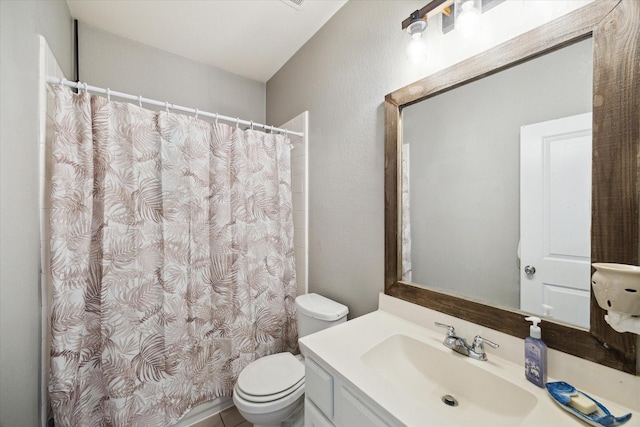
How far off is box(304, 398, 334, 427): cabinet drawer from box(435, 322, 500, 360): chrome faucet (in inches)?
20.2

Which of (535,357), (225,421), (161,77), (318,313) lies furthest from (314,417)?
(161,77)

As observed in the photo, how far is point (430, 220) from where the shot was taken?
1151mm

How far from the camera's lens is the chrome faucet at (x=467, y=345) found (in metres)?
0.86

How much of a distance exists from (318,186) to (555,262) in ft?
4.19

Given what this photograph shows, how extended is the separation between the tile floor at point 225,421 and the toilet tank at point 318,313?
2.20 feet

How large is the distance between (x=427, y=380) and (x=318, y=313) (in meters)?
0.66

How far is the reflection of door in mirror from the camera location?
2.61ft

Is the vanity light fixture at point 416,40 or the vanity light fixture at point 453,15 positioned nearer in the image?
the vanity light fixture at point 453,15

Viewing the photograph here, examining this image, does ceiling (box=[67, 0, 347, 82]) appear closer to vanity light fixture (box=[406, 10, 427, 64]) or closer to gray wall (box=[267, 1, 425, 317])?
gray wall (box=[267, 1, 425, 317])

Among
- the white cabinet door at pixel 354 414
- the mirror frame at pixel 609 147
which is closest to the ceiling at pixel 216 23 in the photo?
the mirror frame at pixel 609 147

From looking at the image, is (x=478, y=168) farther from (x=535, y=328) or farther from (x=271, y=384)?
(x=271, y=384)

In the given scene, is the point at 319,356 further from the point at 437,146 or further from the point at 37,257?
the point at 37,257

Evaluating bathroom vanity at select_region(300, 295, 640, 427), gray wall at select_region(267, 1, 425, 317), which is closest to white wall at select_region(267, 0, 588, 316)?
gray wall at select_region(267, 1, 425, 317)

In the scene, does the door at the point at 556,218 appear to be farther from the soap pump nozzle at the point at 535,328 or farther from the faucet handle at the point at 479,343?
the faucet handle at the point at 479,343
